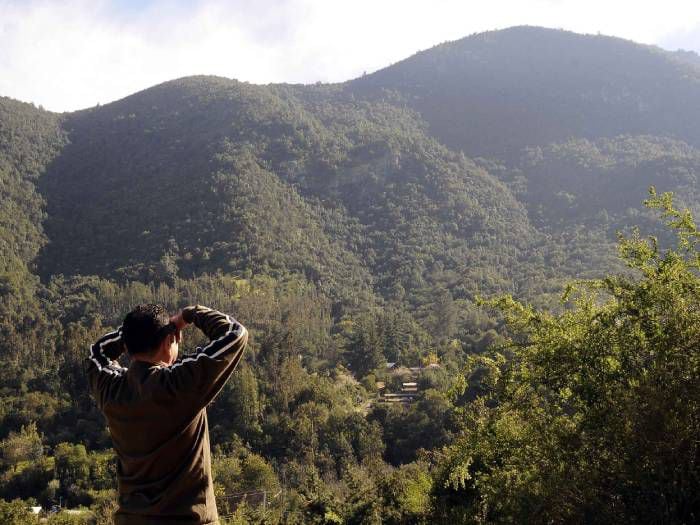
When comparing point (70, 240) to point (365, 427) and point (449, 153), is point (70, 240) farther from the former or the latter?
point (449, 153)

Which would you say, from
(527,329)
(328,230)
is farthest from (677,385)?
(328,230)

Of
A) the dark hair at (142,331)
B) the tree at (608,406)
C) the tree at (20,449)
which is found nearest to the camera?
the dark hair at (142,331)

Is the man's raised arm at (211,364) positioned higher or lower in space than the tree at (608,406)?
higher

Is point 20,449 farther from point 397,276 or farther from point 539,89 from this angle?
point 539,89

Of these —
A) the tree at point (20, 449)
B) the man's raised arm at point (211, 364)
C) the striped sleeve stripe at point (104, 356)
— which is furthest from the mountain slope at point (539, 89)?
the man's raised arm at point (211, 364)

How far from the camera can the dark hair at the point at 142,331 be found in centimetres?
229

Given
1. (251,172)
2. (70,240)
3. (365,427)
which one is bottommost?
(365,427)

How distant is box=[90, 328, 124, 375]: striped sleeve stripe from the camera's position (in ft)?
7.94

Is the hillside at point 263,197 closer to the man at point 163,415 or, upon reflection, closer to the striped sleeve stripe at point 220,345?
the man at point 163,415

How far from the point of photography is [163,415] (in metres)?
2.19

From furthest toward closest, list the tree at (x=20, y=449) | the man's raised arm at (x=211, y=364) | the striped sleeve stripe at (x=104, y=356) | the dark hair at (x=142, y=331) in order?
the tree at (x=20, y=449) < the striped sleeve stripe at (x=104, y=356) < the dark hair at (x=142, y=331) < the man's raised arm at (x=211, y=364)

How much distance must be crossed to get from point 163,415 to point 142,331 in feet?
1.10

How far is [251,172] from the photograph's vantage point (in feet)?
285

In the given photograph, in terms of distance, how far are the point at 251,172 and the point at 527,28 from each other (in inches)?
4214
